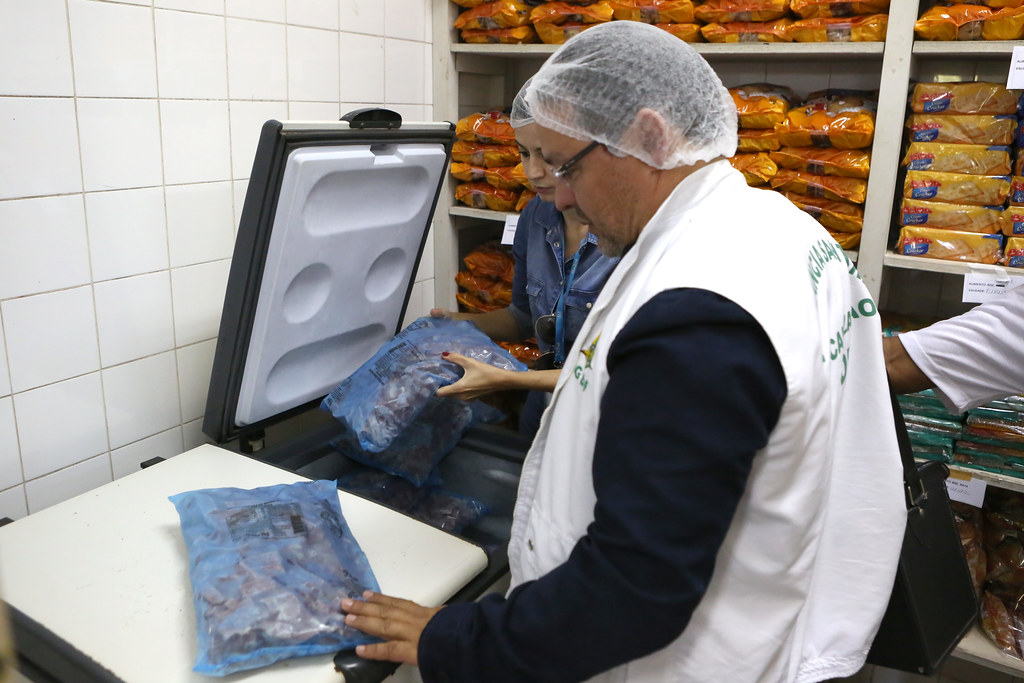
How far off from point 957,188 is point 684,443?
1659 mm

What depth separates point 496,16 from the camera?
2482mm

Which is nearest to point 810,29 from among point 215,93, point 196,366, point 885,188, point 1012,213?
point 885,188

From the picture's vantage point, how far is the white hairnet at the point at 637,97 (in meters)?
1.02

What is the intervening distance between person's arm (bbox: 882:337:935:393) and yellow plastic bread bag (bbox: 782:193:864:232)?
61cm

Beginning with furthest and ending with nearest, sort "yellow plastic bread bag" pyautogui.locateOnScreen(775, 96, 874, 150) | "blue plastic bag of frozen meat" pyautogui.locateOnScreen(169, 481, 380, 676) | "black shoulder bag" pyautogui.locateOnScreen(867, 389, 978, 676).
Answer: "yellow plastic bread bag" pyautogui.locateOnScreen(775, 96, 874, 150)
"black shoulder bag" pyautogui.locateOnScreen(867, 389, 978, 676)
"blue plastic bag of frozen meat" pyautogui.locateOnScreen(169, 481, 380, 676)

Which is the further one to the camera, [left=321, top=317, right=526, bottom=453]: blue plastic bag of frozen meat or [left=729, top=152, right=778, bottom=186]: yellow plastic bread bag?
[left=729, top=152, right=778, bottom=186]: yellow plastic bread bag

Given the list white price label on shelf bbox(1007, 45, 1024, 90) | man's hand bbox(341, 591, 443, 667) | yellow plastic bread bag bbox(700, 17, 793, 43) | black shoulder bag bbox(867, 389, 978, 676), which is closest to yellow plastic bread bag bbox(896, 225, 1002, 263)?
white price label on shelf bbox(1007, 45, 1024, 90)

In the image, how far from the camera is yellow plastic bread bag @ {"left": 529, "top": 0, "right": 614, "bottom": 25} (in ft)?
7.73

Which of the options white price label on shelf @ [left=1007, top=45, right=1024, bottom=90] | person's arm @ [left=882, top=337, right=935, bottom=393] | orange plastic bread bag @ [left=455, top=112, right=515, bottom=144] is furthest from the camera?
orange plastic bread bag @ [left=455, top=112, right=515, bottom=144]

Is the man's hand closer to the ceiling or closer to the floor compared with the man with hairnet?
closer to the floor

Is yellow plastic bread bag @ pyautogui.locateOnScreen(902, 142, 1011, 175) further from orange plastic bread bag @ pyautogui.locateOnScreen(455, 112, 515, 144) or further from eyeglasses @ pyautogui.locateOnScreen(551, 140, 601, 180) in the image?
eyeglasses @ pyautogui.locateOnScreen(551, 140, 601, 180)

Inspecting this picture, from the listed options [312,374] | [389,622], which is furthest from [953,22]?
[389,622]

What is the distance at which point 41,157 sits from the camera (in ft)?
4.88

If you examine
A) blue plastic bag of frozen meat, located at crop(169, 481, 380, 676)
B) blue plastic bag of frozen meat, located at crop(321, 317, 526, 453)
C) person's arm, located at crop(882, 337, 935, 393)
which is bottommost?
blue plastic bag of frozen meat, located at crop(169, 481, 380, 676)
